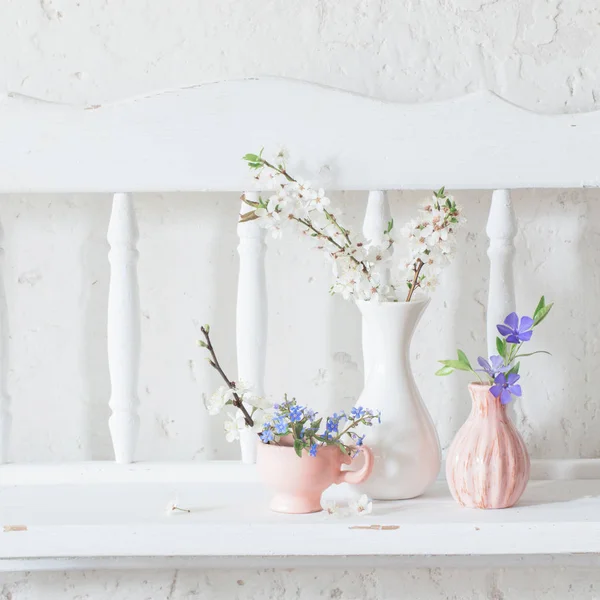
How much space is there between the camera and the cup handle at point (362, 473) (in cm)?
79

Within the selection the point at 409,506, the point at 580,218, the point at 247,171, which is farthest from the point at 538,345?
the point at 247,171

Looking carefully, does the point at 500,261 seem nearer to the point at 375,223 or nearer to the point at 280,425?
the point at 375,223

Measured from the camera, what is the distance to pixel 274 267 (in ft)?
3.21

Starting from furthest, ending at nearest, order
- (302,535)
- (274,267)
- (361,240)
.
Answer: (274,267) → (361,240) → (302,535)

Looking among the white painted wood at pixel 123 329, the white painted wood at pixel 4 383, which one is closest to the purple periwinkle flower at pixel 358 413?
the white painted wood at pixel 123 329

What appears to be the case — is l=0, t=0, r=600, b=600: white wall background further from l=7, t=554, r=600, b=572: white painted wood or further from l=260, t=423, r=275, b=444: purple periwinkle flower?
l=260, t=423, r=275, b=444: purple periwinkle flower

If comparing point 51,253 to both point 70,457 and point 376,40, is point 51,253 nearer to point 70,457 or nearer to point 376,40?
point 70,457

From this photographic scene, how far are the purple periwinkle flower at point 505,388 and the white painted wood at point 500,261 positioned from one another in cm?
11

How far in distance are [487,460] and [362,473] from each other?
0.36ft

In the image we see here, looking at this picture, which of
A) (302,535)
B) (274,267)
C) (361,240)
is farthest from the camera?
(274,267)

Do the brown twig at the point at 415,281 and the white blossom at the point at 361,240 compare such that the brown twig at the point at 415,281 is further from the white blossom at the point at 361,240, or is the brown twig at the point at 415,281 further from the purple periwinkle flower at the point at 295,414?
the purple periwinkle flower at the point at 295,414

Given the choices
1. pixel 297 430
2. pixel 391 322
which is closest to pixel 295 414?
pixel 297 430

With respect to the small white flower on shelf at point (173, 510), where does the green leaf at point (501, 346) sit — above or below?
above

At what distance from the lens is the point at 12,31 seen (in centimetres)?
95
